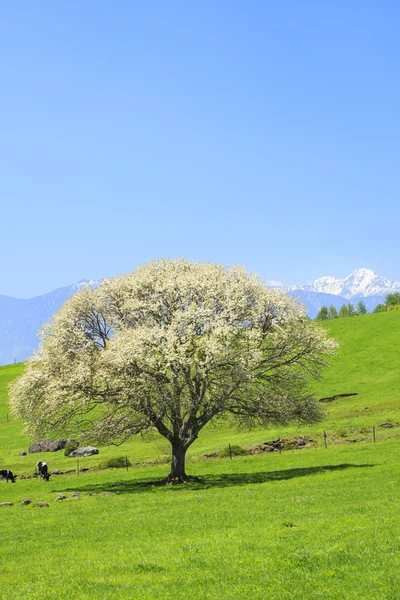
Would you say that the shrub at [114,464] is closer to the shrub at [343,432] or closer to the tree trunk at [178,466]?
the tree trunk at [178,466]

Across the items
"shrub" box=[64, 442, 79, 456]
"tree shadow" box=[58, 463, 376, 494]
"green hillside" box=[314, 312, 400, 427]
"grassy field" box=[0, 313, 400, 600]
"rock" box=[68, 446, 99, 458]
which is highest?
"green hillside" box=[314, 312, 400, 427]

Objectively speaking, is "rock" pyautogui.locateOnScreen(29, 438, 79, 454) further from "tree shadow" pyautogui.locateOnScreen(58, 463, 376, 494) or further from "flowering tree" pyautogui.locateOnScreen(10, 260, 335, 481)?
"flowering tree" pyautogui.locateOnScreen(10, 260, 335, 481)

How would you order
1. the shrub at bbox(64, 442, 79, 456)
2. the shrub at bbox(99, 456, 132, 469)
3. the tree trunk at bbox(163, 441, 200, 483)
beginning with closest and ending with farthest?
1. the tree trunk at bbox(163, 441, 200, 483)
2. the shrub at bbox(99, 456, 132, 469)
3. the shrub at bbox(64, 442, 79, 456)

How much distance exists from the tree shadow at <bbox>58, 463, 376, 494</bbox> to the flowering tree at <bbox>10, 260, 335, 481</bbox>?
2556mm

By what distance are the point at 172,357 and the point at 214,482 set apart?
34.6ft

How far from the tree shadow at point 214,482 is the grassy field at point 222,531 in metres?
0.14

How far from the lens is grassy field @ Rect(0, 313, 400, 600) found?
59.5ft

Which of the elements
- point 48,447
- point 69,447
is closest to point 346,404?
point 69,447

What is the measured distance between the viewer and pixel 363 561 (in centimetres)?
1866

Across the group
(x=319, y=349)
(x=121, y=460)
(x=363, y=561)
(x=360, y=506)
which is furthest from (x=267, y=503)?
(x=121, y=460)

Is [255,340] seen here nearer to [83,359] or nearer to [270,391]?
[270,391]

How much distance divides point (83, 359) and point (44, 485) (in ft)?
50.7

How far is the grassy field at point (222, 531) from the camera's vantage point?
18.1 meters

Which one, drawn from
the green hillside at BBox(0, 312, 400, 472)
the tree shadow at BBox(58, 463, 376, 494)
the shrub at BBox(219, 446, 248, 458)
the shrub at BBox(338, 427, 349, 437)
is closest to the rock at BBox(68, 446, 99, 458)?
the green hillside at BBox(0, 312, 400, 472)
